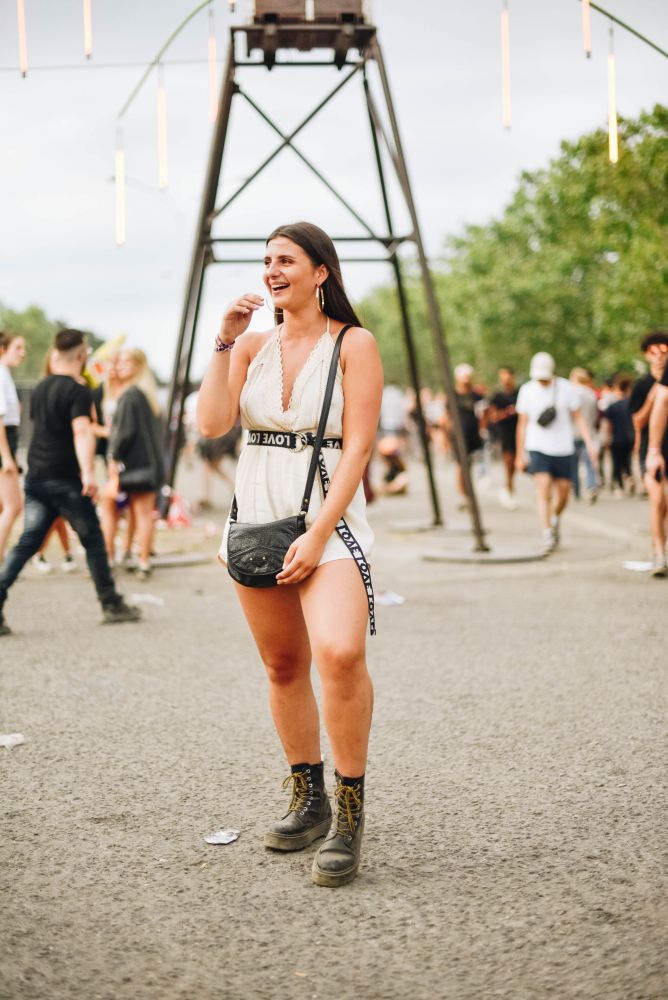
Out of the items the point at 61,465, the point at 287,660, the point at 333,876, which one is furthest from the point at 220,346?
the point at 61,465

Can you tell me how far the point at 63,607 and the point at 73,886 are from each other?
586 cm

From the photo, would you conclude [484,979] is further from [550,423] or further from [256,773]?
[550,423]

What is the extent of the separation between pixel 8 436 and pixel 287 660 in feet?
22.5

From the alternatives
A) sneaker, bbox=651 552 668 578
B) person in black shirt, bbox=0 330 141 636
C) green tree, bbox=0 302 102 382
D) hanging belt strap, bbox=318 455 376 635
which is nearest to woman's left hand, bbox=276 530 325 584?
hanging belt strap, bbox=318 455 376 635

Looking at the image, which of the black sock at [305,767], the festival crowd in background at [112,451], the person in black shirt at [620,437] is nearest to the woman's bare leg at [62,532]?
the festival crowd in background at [112,451]

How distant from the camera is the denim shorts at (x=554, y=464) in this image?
40.5 ft

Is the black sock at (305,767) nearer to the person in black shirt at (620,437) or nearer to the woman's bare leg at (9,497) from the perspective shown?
the woman's bare leg at (9,497)

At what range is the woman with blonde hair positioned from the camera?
10.4 meters

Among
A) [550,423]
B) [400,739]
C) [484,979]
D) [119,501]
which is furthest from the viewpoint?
[550,423]

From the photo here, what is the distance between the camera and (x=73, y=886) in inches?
140

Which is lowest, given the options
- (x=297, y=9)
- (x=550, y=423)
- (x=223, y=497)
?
(x=223, y=497)

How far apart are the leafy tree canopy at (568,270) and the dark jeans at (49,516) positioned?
989cm

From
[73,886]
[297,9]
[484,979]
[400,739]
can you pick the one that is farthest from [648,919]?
[297,9]

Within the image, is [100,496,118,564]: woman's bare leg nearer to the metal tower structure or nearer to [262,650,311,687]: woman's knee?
the metal tower structure
